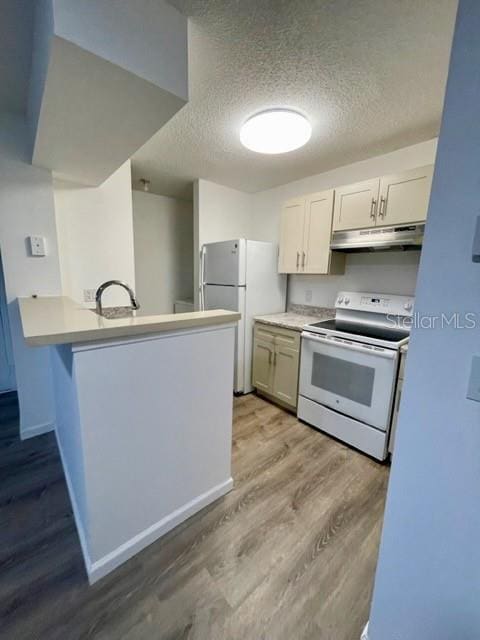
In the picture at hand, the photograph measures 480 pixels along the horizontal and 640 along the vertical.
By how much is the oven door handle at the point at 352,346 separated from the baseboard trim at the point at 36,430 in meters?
2.32

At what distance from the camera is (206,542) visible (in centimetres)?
138

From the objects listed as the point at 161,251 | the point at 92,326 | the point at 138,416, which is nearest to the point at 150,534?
the point at 138,416

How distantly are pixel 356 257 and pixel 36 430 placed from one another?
3.25 metres

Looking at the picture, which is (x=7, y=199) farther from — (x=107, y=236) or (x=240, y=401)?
(x=240, y=401)

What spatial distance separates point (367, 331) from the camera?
2230 millimetres

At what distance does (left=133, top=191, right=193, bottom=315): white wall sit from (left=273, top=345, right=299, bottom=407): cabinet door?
2132mm

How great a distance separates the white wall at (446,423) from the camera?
64 centimetres

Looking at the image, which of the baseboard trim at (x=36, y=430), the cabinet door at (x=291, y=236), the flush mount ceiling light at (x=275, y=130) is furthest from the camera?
the cabinet door at (x=291, y=236)

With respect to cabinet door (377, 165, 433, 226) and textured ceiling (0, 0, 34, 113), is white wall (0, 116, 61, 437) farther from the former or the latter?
cabinet door (377, 165, 433, 226)

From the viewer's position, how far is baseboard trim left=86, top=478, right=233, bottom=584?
121 centimetres

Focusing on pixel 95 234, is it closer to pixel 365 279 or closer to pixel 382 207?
pixel 382 207

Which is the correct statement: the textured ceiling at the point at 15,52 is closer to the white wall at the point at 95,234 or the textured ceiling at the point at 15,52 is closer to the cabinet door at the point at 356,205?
the white wall at the point at 95,234

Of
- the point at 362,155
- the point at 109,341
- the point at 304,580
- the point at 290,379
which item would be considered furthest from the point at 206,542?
the point at 362,155

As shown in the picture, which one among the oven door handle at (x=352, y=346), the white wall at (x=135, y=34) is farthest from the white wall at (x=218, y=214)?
the white wall at (x=135, y=34)
